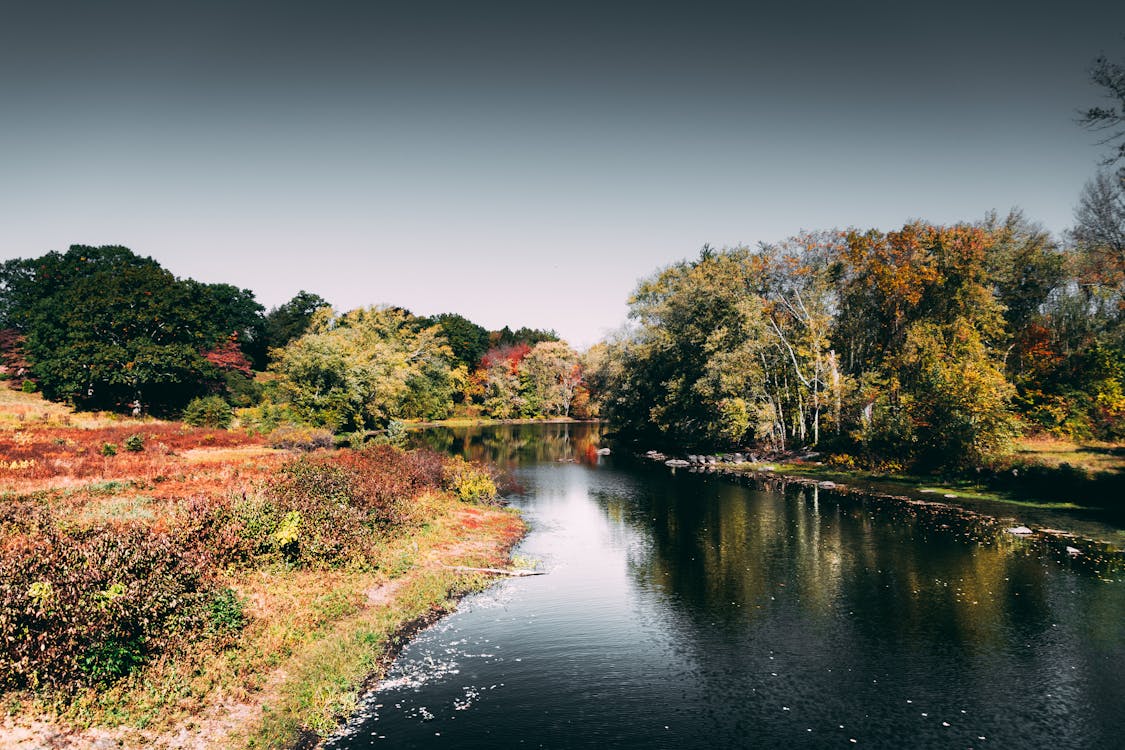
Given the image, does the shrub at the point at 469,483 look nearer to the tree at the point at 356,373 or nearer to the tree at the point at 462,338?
the tree at the point at 356,373

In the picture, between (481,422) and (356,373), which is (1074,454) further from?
(481,422)

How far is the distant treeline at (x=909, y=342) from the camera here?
47.4 metres

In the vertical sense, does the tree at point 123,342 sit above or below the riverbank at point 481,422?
above

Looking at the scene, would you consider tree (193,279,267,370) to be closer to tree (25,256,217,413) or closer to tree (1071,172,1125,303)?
tree (25,256,217,413)

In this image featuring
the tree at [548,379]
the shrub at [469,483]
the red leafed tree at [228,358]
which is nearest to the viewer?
the shrub at [469,483]

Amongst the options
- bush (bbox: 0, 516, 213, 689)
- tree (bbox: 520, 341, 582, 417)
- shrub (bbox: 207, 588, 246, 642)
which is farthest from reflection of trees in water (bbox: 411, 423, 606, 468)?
bush (bbox: 0, 516, 213, 689)

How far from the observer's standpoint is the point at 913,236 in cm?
5406

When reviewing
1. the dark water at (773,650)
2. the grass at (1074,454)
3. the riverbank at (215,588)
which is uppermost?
the grass at (1074,454)

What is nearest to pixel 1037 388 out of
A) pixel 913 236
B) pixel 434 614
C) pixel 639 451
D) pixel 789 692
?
pixel 913 236

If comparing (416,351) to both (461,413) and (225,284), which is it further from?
(225,284)

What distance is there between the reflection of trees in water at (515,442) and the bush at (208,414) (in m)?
20.4

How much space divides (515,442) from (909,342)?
178 feet

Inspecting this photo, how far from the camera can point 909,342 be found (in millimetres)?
51531

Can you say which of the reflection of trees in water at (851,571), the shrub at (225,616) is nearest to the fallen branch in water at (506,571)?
the reflection of trees in water at (851,571)
